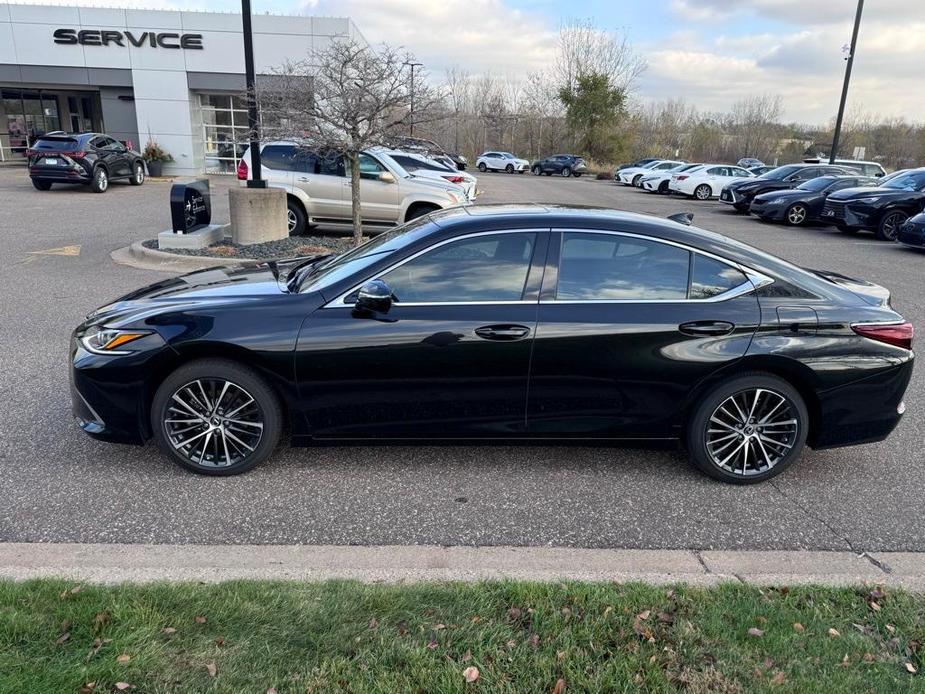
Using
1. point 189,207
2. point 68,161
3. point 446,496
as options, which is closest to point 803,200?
point 189,207

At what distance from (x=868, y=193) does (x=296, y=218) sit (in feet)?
44.1

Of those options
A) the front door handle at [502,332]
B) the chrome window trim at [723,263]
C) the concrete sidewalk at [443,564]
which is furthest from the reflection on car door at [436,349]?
the concrete sidewalk at [443,564]

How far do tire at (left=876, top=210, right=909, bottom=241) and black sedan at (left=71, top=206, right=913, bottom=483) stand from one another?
1370 centimetres

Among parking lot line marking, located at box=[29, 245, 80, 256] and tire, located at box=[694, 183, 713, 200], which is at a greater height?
tire, located at box=[694, 183, 713, 200]

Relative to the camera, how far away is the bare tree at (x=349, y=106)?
32.3 ft

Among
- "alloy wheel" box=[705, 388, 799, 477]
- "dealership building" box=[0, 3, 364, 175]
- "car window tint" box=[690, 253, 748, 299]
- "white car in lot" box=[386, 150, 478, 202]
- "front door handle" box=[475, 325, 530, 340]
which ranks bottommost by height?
"alloy wheel" box=[705, 388, 799, 477]

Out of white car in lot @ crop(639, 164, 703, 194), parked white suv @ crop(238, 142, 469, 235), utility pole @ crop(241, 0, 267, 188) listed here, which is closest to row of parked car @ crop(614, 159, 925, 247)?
white car in lot @ crop(639, 164, 703, 194)

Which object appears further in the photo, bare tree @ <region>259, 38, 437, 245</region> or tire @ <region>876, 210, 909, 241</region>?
tire @ <region>876, 210, 909, 241</region>

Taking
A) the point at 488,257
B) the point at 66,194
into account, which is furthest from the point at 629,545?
the point at 66,194

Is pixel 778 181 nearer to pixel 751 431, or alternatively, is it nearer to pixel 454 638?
pixel 751 431

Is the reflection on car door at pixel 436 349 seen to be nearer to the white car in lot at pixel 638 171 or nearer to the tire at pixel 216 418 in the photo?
the tire at pixel 216 418

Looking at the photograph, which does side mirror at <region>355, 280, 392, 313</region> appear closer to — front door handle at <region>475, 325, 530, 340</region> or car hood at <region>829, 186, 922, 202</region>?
front door handle at <region>475, 325, 530, 340</region>

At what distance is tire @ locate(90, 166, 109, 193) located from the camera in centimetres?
1964

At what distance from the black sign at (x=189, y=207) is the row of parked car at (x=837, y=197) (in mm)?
13765
